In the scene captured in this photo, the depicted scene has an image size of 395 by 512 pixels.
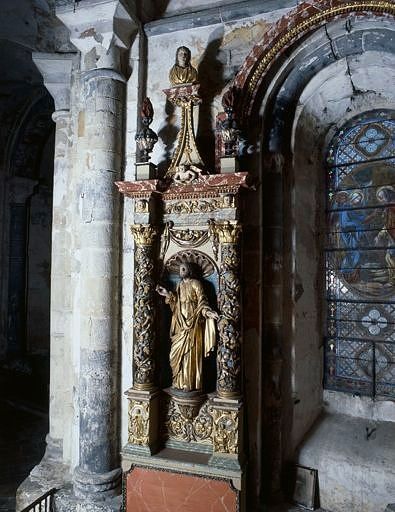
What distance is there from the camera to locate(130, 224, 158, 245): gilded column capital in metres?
3.80

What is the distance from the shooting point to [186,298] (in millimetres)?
3729

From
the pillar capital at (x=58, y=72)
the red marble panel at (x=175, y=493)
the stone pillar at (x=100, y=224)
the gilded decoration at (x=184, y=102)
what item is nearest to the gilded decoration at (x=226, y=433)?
the red marble panel at (x=175, y=493)

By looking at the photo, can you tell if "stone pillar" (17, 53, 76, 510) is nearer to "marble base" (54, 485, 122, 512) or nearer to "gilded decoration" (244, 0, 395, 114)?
"marble base" (54, 485, 122, 512)

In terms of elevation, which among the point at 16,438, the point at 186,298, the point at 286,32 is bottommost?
the point at 16,438

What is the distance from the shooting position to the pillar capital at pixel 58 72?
459cm

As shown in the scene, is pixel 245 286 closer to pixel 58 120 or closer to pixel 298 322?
pixel 298 322

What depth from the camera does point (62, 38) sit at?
4699 mm

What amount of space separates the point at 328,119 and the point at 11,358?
23.0 feet

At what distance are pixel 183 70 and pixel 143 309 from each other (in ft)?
7.39

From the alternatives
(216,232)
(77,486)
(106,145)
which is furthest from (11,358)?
(216,232)

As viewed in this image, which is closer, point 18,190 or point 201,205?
point 201,205

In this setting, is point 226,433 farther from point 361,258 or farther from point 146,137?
point 146,137

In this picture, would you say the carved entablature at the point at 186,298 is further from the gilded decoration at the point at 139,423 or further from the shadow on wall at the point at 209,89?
the shadow on wall at the point at 209,89

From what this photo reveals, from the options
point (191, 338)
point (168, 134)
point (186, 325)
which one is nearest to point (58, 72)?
point (168, 134)
